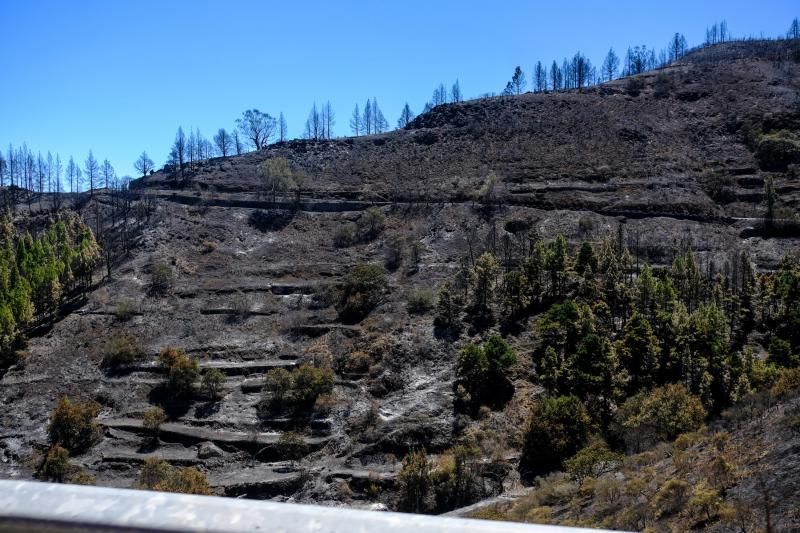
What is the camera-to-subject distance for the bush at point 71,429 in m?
28.5

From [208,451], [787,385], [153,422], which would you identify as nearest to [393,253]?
[153,422]

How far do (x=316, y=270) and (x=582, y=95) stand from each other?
183 feet

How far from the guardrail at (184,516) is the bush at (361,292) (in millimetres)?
37250

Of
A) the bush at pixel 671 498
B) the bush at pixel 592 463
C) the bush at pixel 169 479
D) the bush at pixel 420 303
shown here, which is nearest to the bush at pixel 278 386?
the bush at pixel 169 479

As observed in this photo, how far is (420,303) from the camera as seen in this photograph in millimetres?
37688

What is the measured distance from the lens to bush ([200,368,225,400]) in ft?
105

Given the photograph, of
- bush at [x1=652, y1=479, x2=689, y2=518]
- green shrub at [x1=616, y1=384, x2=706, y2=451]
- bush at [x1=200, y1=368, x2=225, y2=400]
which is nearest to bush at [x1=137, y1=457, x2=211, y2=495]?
bush at [x1=200, y1=368, x2=225, y2=400]

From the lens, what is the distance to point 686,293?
3403 cm

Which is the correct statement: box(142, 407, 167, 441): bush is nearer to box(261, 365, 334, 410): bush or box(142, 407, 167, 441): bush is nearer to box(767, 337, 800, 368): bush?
box(261, 365, 334, 410): bush

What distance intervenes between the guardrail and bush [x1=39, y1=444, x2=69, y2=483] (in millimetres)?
28036

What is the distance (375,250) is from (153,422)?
24708 millimetres

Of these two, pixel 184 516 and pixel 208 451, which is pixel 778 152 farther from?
pixel 184 516

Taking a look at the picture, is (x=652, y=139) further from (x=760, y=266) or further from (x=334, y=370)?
(x=334, y=370)

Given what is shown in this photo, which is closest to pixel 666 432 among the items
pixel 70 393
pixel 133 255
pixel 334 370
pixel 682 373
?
pixel 682 373
